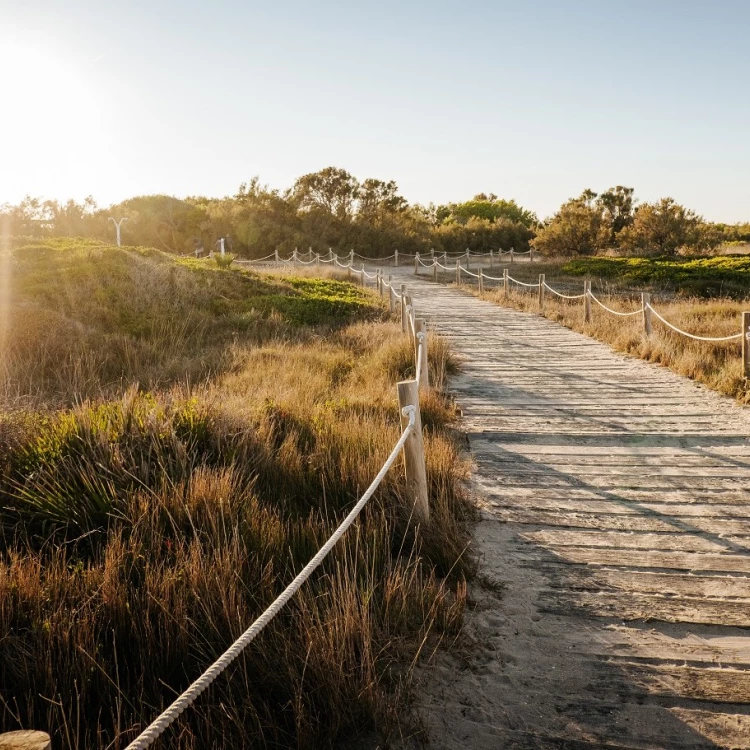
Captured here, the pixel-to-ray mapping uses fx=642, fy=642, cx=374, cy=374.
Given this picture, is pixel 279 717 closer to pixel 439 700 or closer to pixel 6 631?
pixel 439 700

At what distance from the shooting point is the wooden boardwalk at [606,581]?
268 cm

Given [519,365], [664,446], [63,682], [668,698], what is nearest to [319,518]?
[63,682]

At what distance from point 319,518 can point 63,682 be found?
1786 mm

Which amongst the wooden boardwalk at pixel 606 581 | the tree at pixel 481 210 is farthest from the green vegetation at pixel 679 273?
the tree at pixel 481 210

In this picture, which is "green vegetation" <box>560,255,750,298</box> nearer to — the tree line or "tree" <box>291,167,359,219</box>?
the tree line

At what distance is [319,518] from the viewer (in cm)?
400

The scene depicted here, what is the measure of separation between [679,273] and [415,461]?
2598cm

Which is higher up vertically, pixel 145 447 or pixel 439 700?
pixel 145 447

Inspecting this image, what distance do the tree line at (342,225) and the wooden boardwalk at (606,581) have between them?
106ft

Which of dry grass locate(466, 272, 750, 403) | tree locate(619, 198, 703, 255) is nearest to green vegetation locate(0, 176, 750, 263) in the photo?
tree locate(619, 198, 703, 255)

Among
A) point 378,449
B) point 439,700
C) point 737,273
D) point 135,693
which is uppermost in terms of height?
point 737,273

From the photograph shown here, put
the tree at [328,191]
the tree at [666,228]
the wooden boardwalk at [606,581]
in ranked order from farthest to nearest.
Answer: the tree at [328,191] → the tree at [666,228] → the wooden boardwalk at [606,581]

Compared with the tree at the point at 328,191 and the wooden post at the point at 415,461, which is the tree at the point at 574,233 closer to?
the tree at the point at 328,191

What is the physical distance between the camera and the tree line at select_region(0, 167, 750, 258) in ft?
121
